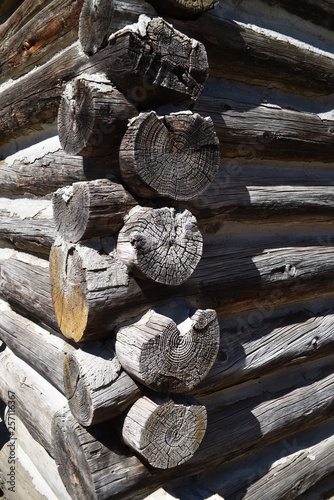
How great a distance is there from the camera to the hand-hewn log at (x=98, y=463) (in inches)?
72.7

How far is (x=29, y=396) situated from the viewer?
2.62m

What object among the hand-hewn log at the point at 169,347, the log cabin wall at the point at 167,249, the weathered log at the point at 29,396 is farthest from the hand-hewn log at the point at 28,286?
the hand-hewn log at the point at 169,347

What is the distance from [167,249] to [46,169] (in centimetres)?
94

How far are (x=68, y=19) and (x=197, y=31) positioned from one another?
2.01 ft

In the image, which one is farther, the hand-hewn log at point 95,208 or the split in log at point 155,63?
the hand-hewn log at point 95,208

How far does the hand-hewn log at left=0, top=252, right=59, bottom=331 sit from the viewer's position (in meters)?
2.38

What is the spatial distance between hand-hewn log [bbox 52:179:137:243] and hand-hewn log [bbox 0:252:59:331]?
0.62 meters

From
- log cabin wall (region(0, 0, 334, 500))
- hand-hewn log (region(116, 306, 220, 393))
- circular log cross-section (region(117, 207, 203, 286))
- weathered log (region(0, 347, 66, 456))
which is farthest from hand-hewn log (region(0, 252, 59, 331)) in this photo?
circular log cross-section (region(117, 207, 203, 286))

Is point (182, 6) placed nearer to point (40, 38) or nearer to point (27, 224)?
point (40, 38)

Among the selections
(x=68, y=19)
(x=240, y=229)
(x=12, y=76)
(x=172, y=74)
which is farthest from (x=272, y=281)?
(x=12, y=76)

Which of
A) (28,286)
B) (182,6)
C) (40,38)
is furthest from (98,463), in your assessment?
(40,38)

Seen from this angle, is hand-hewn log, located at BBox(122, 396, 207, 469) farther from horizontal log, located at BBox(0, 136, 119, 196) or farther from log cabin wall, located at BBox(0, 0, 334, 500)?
horizontal log, located at BBox(0, 136, 119, 196)

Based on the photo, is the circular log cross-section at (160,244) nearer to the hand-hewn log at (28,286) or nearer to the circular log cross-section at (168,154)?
the circular log cross-section at (168,154)

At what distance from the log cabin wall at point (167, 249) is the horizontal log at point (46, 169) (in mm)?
11
